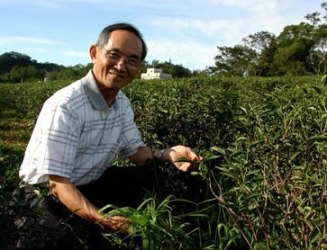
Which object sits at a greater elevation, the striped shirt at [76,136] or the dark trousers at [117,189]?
the striped shirt at [76,136]

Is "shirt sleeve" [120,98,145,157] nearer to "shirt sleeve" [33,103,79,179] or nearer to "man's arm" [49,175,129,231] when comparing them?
"shirt sleeve" [33,103,79,179]

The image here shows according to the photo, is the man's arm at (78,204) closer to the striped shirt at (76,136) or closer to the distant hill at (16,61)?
the striped shirt at (76,136)

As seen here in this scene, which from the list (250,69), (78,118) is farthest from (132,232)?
(250,69)

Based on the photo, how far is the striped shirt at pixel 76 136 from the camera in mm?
2424

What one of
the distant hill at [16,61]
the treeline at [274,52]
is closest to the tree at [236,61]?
the treeline at [274,52]

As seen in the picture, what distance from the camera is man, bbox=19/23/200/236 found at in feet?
7.84

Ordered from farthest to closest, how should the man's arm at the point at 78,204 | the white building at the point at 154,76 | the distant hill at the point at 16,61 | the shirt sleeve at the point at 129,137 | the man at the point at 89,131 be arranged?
the distant hill at the point at 16,61 → the white building at the point at 154,76 → the shirt sleeve at the point at 129,137 → the man at the point at 89,131 → the man's arm at the point at 78,204

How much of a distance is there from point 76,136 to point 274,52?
2149 inches

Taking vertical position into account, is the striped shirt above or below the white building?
above

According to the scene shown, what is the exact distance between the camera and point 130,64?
274 cm

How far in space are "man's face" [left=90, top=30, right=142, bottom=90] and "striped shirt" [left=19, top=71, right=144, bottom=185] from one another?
0.07 m

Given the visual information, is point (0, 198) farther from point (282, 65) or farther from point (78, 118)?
point (282, 65)

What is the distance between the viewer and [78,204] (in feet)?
7.47

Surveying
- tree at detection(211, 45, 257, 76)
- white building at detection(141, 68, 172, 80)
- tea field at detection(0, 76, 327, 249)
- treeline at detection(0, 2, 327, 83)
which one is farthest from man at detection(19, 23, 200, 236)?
tree at detection(211, 45, 257, 76)
